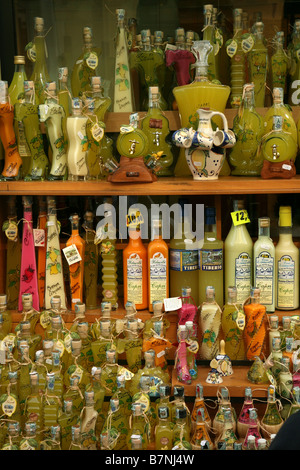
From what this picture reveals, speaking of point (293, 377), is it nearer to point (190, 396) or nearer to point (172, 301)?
point (190, 396)

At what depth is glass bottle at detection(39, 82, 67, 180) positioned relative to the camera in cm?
230

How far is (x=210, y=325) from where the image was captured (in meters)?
2.27

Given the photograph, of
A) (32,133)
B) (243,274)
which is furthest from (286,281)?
(32,133)

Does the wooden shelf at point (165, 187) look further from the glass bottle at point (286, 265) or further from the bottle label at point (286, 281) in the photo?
the bottle label at point (286, 281)

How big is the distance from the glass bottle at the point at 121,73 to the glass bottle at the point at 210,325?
81cm

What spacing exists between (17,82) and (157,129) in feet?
1.94

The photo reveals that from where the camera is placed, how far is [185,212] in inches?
96.1

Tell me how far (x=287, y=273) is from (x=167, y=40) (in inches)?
43.5

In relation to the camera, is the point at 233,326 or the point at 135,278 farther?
the point at 135,278

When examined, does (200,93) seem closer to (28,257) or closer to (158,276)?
(158,276)

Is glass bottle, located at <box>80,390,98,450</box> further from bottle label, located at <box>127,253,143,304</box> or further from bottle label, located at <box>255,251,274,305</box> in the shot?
bottle label, located at <box>255,251,274,305</box>

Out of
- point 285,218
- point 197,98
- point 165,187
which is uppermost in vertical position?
point 197,98

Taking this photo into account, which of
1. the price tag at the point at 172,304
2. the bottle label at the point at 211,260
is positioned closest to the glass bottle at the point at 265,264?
the bottle label at the point at 211,260
